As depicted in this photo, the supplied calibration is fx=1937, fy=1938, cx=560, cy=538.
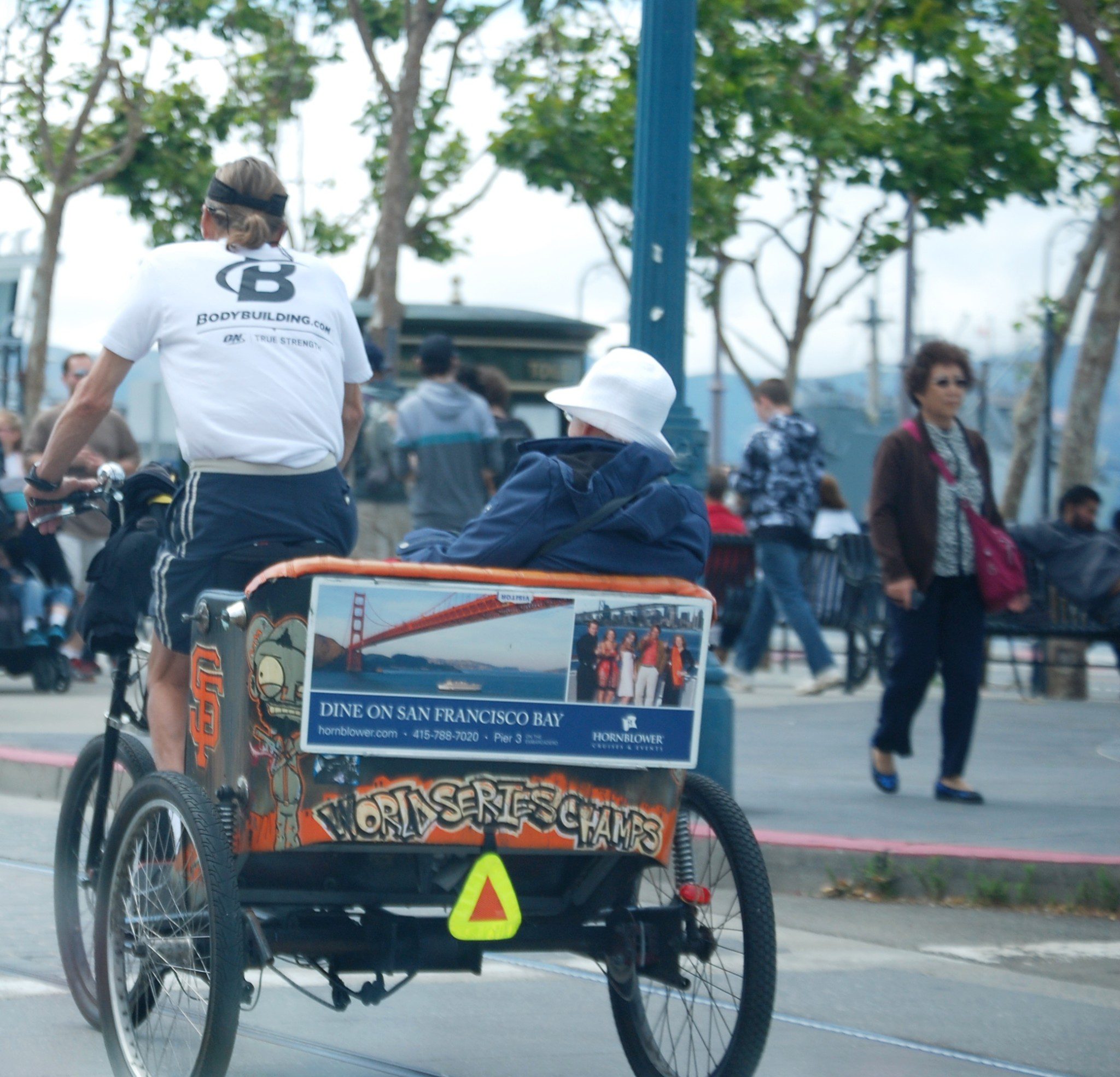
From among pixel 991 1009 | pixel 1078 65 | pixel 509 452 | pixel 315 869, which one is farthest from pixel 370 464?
pixel 315 869

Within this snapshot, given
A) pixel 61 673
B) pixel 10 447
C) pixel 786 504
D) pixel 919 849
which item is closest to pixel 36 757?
pixel 61 673

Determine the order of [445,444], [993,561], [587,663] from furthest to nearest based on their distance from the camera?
[445,444], [993,561], [587,663]

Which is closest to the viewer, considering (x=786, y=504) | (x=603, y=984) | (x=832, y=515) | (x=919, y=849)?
(x=603, y=984)

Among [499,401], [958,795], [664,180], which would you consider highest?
[664,180]

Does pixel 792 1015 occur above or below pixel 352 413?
below

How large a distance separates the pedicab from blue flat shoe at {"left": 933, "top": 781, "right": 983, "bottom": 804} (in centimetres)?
386

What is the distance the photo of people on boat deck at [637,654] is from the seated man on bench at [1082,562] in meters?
8.06

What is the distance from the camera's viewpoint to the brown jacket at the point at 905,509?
7.24 m

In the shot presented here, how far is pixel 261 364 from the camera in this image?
4.07 m

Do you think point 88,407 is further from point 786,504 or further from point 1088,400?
point 1088,400

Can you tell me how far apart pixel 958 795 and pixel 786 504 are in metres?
4.17

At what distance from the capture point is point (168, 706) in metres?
4.18

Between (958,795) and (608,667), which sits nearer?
(608,667)

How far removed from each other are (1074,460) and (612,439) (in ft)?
31.5
